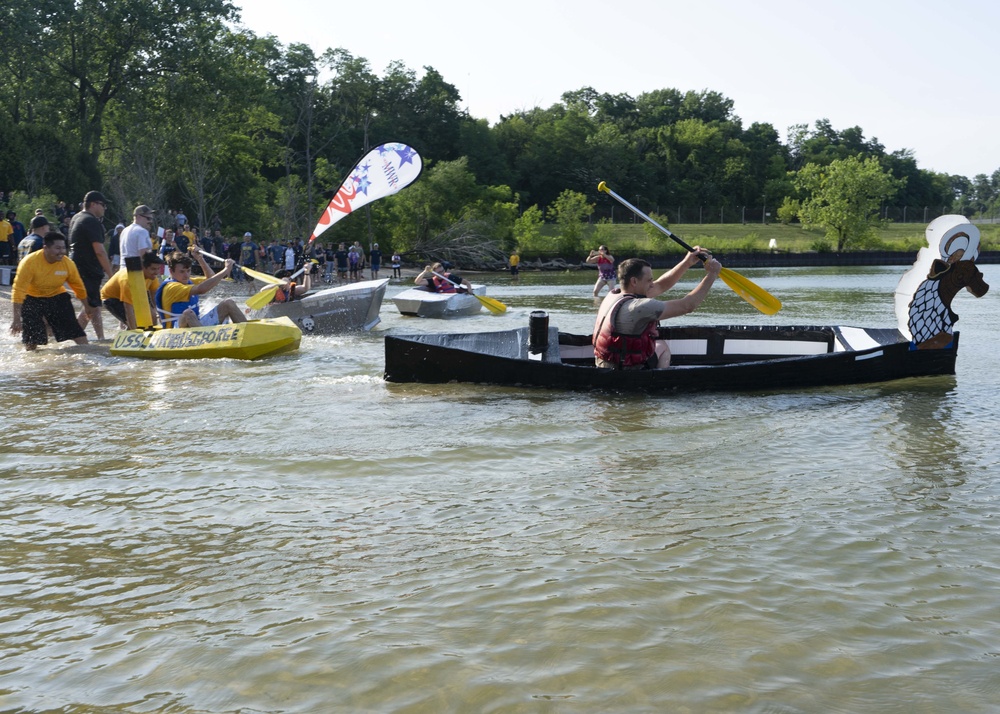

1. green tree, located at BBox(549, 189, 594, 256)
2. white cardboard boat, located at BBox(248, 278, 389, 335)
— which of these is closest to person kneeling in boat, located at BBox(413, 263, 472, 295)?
white cardboard boat, located at BBox(248, 278, 389, 335)

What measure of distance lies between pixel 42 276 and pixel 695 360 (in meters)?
8.40

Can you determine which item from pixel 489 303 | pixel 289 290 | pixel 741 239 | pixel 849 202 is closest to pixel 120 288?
pixel 289 290

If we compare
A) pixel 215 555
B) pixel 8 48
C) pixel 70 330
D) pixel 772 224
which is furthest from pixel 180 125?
pixel 772 224

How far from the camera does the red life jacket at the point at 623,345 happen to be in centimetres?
948

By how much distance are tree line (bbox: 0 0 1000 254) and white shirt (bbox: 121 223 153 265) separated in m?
27.6

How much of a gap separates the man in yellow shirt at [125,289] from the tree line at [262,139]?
27111 millimetres

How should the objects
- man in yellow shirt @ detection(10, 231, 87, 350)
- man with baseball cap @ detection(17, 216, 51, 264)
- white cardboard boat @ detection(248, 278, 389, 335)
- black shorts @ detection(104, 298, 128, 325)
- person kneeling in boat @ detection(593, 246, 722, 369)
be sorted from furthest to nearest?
white cardboard boat @ detection(248, 278, 389, 335) → man with baseball cap @ detection(17, 216, 51, 264) → black shorts @ detection(104, 298, 128, 325) → man in yellow shirt @ detection(10, 231, 87, 350) → person kneeling in boat @ detection(593, 246, 722, 369)

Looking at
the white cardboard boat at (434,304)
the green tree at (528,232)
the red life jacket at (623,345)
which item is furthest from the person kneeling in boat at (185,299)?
the green tree at (528,232)

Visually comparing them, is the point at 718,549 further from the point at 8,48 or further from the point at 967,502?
the point at 8,48

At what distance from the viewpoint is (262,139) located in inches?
2222

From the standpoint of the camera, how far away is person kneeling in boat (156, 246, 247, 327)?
1222 cm

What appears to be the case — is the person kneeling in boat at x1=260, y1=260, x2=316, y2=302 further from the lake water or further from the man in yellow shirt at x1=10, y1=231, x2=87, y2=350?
the lake water

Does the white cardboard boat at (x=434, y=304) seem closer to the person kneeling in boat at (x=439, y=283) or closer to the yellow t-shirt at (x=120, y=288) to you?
the person kneeling in boat at (x=439, y=283)

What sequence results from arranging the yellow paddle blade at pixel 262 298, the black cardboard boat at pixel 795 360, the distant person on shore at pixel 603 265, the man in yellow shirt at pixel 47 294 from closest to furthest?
the black cardboard boat at pixel 795 360 → the man in yellow shirt at pixel 47 294 → the yellow paddle blade at pixel 262 298 → the distant person on shore at pixel 603 265
